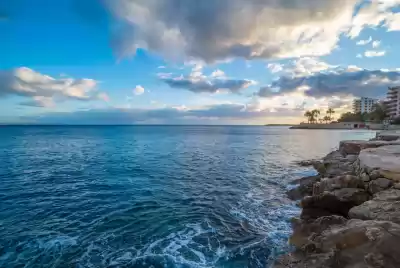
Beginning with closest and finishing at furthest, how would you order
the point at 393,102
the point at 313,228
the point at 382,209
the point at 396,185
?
the point at 382,209
the point at 313,228
the point at 396,185
the point at 393,102

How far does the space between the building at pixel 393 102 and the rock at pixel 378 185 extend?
15121 centimetres

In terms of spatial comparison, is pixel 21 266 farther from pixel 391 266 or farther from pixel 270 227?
pixel 391 266

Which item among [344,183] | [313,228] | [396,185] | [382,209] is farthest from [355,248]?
[344,183]

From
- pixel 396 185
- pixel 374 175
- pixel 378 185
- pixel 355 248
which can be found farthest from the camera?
pixel 374 175

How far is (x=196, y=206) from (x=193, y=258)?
5.85m

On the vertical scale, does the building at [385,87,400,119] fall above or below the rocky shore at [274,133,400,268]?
above

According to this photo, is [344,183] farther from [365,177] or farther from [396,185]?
[396,185]

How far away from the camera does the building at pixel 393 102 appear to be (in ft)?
435

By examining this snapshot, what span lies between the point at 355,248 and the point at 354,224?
1.24 meters

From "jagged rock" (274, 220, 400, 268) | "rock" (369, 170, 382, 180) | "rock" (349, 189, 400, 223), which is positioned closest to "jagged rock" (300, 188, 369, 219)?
"rock" (369, 170, 382, 180)

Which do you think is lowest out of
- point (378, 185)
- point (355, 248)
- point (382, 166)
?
point (355, 248)

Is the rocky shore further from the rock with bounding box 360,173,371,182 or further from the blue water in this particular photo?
the blue water

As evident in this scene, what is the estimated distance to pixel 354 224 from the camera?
761cm

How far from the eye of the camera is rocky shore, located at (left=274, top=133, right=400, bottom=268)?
627 centimetres
